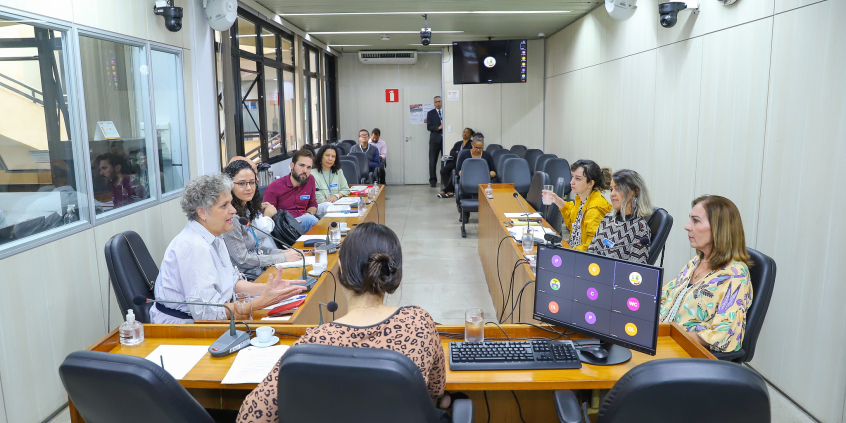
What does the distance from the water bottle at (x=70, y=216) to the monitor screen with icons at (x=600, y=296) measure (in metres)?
2.85

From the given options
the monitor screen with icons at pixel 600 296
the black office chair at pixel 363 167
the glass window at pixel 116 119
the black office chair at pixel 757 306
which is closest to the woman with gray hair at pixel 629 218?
the black office chair at pixel 757 306

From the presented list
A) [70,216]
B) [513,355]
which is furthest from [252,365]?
[70,216]

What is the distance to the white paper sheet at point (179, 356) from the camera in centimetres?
206

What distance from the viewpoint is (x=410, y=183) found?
13.4 meters

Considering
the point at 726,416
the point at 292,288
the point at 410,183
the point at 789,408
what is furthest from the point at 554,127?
the point at 726,416

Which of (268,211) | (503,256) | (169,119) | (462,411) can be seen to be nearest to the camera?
(462,411)

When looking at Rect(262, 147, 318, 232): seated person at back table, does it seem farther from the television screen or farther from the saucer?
the television screen

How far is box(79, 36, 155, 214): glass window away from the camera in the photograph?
376cm

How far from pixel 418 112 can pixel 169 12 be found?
350 inches

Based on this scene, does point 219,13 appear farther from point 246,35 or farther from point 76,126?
point 76,126

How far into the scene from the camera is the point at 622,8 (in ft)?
18.3

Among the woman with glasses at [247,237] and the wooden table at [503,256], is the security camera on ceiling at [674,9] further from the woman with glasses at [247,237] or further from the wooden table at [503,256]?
the woman with glasses at [247,237]

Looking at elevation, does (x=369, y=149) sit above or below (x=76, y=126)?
below

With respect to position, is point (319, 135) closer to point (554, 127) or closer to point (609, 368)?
point (554, 127)
